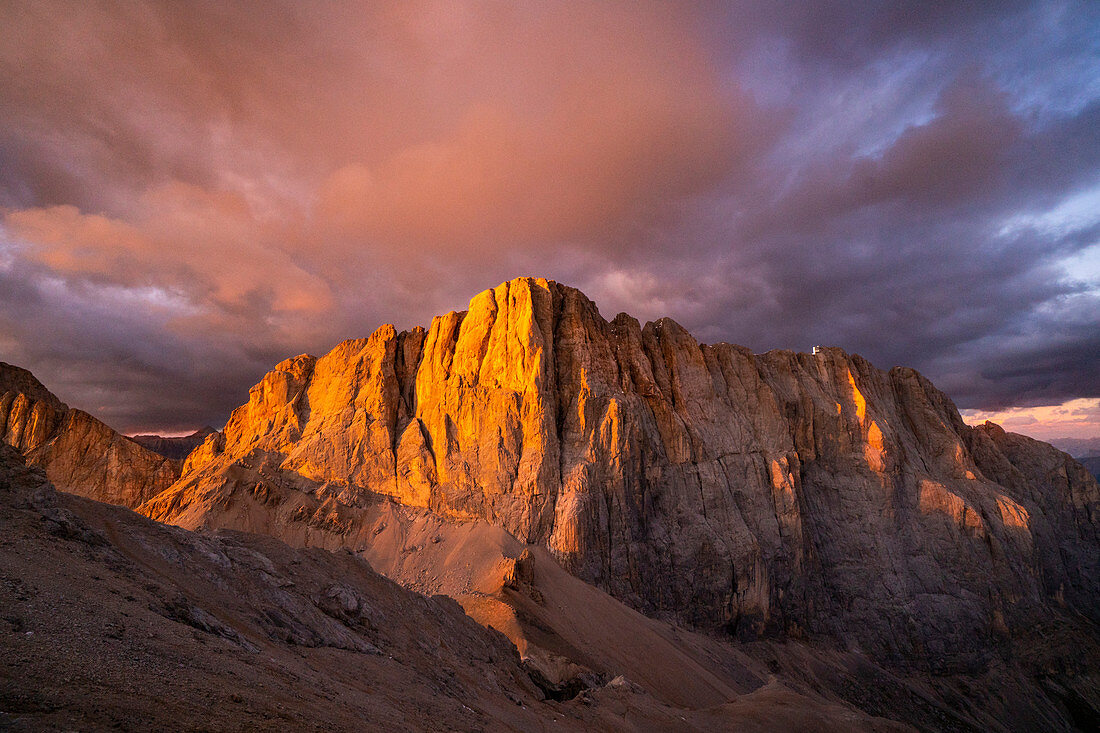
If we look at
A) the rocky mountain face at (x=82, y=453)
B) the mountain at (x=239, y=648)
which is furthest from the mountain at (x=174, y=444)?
the mountain at (x=239, y=648)

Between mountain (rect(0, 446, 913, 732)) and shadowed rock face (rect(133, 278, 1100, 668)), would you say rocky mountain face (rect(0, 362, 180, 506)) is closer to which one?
shadowed rock face (rect(133, 278, 1100, 668))

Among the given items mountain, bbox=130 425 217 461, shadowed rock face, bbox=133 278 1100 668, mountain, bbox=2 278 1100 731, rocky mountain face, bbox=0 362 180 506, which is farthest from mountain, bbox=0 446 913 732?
mountain, bbox=130 425 217 461

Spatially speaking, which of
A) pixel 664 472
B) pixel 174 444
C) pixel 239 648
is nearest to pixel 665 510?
pixel 664 472

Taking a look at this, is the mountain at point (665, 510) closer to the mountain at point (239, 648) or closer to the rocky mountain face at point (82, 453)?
the rocky mountain face at point (82, 453)

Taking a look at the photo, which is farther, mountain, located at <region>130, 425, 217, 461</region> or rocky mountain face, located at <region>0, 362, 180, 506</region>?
mountain, located at <region>130, 425, 217, 461</region>

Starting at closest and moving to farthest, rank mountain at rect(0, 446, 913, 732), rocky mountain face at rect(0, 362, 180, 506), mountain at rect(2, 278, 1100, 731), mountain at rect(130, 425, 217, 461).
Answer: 1. mountain at rect(0, 446, 913, 732)
2. mountain at rect(2, 278, 1100, 731)
3. rocky mountain face at rect(0, 362, 180, 506)
4. mountain at rect(130, 425, 217, 461)

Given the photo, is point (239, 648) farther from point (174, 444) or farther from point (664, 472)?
point (174, 444)
